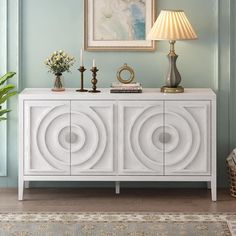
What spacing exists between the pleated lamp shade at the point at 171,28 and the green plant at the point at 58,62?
2.07ft

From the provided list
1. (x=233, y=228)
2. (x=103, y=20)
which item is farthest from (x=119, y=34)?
(x=233, y=228)

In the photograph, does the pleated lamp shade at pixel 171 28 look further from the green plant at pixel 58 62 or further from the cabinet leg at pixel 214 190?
the cabinet leg at pixel 214 190

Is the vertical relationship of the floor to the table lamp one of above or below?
below

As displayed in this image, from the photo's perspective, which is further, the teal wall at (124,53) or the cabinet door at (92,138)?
the teal wall at (124,53)

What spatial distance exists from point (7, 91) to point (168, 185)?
1.39m

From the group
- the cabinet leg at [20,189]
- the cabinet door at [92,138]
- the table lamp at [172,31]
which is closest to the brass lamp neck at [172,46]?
the table lamp at [172,31]

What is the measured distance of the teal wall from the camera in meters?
6.00

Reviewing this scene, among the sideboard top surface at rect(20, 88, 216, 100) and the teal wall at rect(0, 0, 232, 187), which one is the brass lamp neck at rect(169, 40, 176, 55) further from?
the sideboard top surface at rect(20, 88, 216, 100)

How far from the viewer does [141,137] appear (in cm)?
569

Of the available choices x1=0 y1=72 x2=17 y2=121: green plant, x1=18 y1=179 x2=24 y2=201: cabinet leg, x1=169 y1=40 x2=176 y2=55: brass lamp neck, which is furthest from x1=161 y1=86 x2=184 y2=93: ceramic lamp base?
x1=18 y1=179 x2=24 y2=201: cabinet leg

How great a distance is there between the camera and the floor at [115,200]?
18.0ft

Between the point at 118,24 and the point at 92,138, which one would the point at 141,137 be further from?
the point at 118,24

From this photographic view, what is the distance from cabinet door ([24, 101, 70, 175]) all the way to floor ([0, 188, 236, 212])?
220 mm

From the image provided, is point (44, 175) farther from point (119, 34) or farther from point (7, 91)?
point (119, 34)
